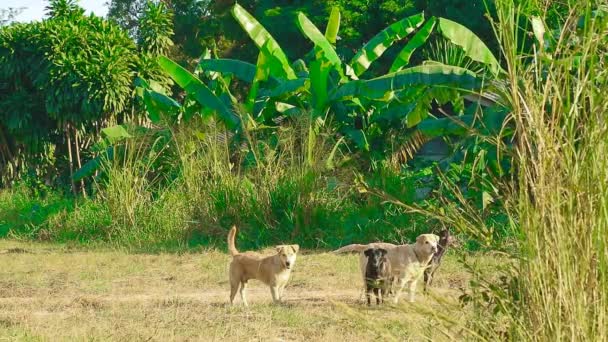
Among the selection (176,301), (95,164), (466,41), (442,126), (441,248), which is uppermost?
(466,41)

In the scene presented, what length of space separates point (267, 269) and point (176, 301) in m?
0.93

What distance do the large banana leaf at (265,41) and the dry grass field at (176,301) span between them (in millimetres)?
4166

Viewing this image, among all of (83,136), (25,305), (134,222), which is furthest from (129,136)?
(25,305)

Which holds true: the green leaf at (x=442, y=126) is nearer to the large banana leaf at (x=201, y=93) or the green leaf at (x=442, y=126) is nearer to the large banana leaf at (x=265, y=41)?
the large banana leaf at (x=265, y=41)

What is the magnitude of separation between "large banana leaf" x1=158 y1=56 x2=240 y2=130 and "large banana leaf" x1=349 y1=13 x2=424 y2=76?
6.93 feet

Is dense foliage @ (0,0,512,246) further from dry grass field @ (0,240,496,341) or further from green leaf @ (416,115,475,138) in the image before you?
dry grass field @ (0,240,496,341)

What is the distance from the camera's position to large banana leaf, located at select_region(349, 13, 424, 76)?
16172mm

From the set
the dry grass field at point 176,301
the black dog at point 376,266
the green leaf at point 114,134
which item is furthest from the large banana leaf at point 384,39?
the black dog at point 376,266

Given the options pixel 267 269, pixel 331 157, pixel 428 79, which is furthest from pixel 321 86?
pixel 267 269

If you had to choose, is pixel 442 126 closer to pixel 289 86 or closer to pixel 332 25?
pixel 289 86

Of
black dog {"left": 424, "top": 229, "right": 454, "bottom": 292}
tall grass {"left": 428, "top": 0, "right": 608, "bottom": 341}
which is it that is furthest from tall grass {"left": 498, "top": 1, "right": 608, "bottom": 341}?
black dog {"left": 424, "top": 229, "right": 454, "bottom": 292}

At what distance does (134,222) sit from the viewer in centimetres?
1538

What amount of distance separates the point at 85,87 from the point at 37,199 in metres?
2.20

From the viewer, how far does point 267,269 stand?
384 inches
